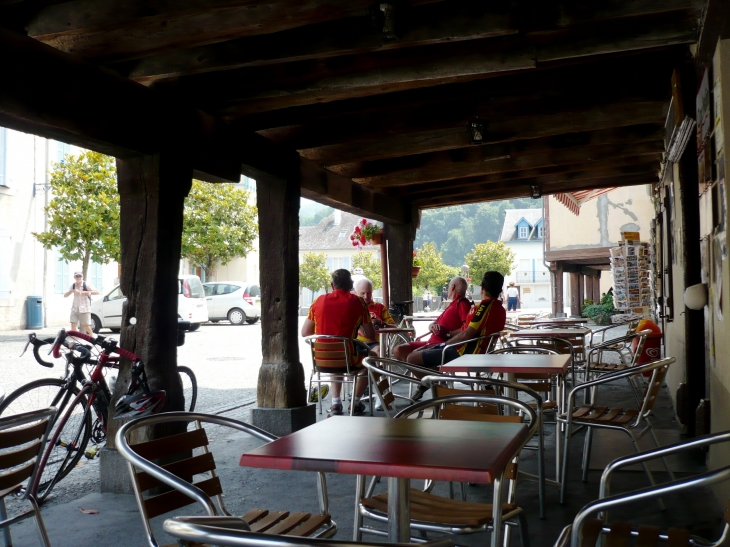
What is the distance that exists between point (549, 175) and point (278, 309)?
468cm

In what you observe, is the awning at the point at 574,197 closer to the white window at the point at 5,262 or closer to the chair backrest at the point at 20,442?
the chair backrest at the point at 20,442

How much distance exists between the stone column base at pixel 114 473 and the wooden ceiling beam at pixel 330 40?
2.17 metres

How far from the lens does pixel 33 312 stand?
20.6 metres

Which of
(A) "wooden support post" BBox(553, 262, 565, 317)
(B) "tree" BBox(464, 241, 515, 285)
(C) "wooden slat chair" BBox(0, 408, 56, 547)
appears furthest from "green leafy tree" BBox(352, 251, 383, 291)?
(C) "wooden slat chair" BBox(0, 408, 56, 547)

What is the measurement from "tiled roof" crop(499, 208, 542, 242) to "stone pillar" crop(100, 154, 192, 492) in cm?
6629

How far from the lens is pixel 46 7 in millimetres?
3703

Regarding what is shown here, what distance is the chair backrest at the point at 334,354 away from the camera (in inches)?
262

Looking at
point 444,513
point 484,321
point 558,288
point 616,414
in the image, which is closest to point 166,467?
point 444,513

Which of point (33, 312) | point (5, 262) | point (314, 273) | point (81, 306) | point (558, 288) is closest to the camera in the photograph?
point (81, 306)

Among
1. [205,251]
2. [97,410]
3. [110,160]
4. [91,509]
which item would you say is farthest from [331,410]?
[205,251]

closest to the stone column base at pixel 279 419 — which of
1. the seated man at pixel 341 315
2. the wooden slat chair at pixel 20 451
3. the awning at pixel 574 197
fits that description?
the seated man at pixel 341 315

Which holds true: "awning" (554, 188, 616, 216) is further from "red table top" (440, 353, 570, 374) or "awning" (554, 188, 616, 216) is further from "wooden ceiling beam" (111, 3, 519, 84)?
"wooden ceiling beam" (111, 3, 519, 84)

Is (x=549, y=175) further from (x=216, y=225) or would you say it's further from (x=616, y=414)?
(x=216, y=225)

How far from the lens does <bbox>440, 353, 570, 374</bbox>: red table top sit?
14.4ft
